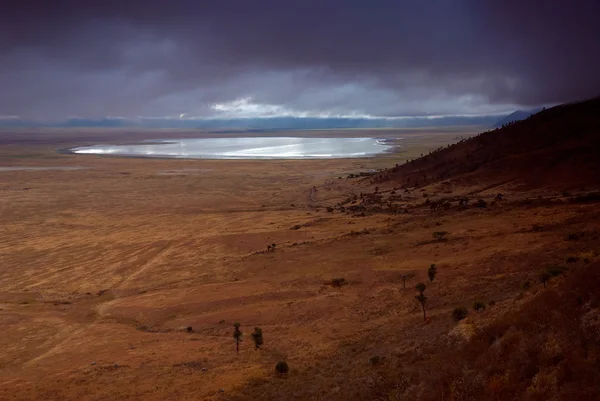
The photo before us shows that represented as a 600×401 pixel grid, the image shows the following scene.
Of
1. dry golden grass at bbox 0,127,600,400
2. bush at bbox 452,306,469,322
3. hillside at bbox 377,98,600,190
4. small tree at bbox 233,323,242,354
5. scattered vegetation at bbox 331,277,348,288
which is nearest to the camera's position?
dry golden grass at bbox 0,127,600,400

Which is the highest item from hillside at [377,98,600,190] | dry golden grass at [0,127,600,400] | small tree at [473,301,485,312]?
hillside at [377,98,600,190]

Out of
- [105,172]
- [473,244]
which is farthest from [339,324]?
[105,172]

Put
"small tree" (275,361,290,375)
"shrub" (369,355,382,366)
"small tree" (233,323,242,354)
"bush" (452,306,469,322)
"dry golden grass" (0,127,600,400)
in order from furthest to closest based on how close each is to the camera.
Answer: "small tree" (233,323,242,354) → "bush" (452,306,469,322) → "dry golden grass" (0,127,600,400) → "small tree" (275,361,290,375) → "shrub" (369,355,382,366)

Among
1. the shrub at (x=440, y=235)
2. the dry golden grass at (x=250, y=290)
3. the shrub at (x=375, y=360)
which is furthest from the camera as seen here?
the shrub at (x=440, y=235)

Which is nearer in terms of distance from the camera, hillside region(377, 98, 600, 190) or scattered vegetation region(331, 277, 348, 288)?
scattered vegetation region(331, 277, 348, 288)

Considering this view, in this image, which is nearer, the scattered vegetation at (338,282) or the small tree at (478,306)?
the small tree at (478,306)

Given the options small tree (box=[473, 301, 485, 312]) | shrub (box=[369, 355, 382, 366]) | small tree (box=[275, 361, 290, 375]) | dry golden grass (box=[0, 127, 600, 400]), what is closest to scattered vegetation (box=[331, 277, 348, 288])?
dry golden grass (box=[0, 127, 600, 400])

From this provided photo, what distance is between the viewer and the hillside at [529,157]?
1863 inches

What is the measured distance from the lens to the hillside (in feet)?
155

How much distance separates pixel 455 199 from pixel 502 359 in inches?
1428

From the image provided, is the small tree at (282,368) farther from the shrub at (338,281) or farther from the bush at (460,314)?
the shrub at (338,281)

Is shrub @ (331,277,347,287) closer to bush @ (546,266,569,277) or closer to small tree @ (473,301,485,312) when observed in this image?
small tree @ (473,301,485,312)

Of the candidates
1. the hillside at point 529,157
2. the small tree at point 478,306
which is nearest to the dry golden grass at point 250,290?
the small tree at point 478,306

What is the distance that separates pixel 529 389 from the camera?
9.23 metres
